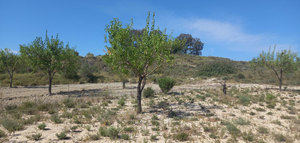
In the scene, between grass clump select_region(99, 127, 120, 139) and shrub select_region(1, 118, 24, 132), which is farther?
shrub select_region(1, 118, 24, 132)

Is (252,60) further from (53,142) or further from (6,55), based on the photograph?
(6,55)

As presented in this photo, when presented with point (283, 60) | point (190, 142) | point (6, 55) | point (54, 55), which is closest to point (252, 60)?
point (283, 60)

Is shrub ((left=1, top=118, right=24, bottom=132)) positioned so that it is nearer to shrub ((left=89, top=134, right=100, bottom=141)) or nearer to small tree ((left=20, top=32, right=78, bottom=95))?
shrub ((left=89, top=134, right=100, bottom=141))

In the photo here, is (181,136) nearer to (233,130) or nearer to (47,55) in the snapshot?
(233,130)

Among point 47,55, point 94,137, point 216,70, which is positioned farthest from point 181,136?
point 216,70

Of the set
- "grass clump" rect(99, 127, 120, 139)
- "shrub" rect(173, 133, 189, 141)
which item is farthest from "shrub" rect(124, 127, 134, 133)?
"shrub" rect(173, 133, 189, 141)

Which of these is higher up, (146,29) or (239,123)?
(146,29)

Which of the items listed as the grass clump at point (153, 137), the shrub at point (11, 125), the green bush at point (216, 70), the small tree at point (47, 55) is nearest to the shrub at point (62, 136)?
the shrub at point (11, 125)

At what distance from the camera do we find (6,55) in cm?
2994

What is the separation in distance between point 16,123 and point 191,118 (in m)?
10.2

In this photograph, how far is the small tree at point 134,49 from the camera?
11.6 metres

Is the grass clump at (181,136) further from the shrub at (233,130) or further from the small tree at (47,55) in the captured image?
the small tree at (47,55)

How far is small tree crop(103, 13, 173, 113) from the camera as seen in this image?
11.6 metres

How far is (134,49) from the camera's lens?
11.8 m
